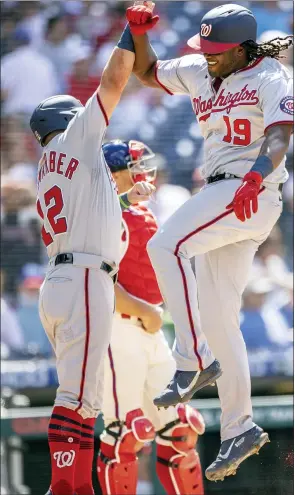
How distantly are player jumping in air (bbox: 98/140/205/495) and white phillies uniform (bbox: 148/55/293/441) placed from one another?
116 cm

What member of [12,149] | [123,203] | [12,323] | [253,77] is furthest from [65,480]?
[12,149]

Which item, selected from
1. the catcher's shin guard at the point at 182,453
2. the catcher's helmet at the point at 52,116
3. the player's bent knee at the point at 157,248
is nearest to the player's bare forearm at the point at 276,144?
the player's bent knee at the point at 157,248

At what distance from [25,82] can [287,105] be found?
498 centimetres

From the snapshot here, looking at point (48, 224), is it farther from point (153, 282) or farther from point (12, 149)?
point (12, 149)

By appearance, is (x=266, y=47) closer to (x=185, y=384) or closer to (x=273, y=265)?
(x=185, y=384)

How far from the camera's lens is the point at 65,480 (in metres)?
4.63

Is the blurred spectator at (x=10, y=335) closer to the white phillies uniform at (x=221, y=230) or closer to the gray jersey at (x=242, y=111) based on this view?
the white phillies uniform at (x=221, y=230)

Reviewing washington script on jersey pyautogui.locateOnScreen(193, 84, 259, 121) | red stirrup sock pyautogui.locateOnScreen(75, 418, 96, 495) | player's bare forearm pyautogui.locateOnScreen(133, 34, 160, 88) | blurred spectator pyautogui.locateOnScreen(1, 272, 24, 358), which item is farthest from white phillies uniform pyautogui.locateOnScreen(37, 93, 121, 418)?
blurred spectator pyautogui.locateOnScreen(1, 272, 24, 358)

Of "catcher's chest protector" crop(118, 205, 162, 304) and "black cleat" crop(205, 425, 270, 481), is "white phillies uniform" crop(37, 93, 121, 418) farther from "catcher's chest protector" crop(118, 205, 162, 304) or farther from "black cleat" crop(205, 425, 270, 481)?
"catcher's chest protector" crop(118, 205, 162, 304)

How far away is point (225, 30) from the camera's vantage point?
446 cm

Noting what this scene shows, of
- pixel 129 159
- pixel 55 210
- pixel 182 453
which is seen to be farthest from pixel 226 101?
pixel 182 453

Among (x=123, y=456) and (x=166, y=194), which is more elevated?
(x=166, y=194)

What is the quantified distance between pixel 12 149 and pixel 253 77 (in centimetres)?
475

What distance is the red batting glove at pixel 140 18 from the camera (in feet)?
14.8
